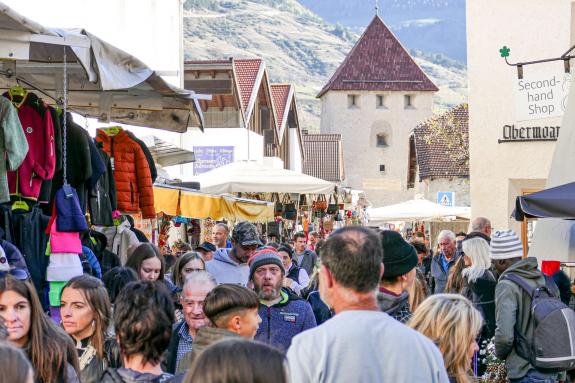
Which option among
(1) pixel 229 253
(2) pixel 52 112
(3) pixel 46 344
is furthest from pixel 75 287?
(1) pixel 229 253

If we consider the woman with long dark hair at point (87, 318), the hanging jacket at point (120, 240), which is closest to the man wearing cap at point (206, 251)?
the hanging jacket at point (120, 240)

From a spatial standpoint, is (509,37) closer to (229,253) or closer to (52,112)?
(229,253)

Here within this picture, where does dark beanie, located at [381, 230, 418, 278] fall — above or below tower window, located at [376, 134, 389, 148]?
below

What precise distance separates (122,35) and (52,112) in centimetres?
1492

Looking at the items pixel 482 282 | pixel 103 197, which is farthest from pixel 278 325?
pixel 482 282

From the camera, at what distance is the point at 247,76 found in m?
45.6

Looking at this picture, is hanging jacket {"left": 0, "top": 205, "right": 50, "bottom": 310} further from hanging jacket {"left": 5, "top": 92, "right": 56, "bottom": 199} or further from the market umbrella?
the market umbrella

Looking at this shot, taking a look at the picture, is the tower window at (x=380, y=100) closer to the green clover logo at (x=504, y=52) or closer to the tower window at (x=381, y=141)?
the tower window at (x=381, y=141)

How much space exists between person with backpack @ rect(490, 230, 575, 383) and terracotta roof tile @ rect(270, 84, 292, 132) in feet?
149

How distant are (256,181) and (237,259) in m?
6.49

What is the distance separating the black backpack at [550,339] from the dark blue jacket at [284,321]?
1.57 metres

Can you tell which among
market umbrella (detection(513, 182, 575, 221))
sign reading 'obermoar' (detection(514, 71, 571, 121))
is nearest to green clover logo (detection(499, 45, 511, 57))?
sign reading 'obermoar' (detection(514, 71, 571, 121))

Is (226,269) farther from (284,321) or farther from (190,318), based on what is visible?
(190,318)

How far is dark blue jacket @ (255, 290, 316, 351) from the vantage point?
7.45 m
